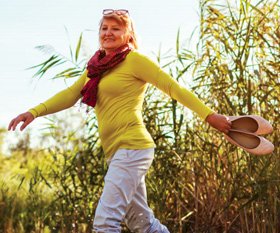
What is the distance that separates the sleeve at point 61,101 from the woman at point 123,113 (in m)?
0.01

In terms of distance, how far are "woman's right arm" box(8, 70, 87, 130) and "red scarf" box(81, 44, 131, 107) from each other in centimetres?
20

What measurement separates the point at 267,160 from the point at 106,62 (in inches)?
53.5

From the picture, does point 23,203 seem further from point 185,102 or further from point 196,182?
point 185,102

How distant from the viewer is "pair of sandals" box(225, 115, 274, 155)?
3.53m

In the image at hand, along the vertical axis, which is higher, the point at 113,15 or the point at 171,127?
→ the point at 113,15

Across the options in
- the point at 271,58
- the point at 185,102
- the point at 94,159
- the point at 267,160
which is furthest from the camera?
the point at 94,159

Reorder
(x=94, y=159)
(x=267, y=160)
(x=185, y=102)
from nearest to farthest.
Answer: (x=185, y=102) < (x=267, y=160) < (x=94, y=159)

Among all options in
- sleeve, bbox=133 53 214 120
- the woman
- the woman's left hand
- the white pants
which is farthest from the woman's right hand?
the woman's left hand

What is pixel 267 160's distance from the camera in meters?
4.41

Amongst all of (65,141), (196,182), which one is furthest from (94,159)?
(196,182)

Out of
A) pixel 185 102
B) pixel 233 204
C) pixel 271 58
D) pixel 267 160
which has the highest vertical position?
pixel 271 58

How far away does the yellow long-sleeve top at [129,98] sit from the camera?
3.55 m

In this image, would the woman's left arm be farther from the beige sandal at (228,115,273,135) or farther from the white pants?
the white pants

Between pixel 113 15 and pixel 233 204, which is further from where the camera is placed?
pixel 233 204
